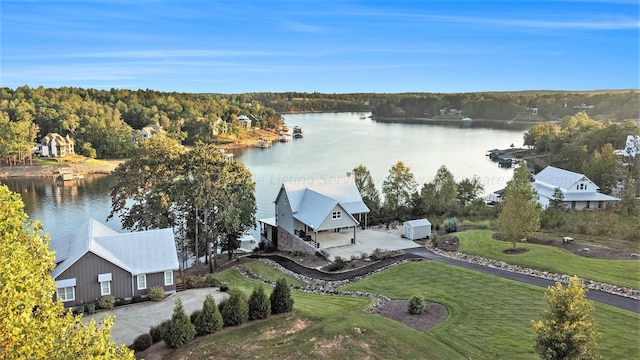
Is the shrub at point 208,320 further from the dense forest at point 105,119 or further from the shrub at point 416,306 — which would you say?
the dense forest at point 105,119

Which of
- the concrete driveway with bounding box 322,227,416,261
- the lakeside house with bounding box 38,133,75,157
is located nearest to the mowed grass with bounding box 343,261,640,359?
the concrete driveway with bounding box 322,227,416,261

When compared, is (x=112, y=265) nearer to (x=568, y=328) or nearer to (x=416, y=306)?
(x=416, y=306)

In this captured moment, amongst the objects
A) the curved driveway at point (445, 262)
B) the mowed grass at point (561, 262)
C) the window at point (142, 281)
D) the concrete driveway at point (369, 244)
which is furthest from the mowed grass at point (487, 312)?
the window at point (142, 281)

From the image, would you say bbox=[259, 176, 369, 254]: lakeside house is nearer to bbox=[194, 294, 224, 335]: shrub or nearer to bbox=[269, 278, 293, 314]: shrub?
bbox=[269, 278, 293, 314]: shrub

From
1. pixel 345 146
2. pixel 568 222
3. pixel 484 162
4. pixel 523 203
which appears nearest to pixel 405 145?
pixel 345 146

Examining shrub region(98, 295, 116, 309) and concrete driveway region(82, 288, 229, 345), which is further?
shrub region(98, 295, 116, 309)

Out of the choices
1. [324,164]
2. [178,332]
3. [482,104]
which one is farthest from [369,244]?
[482,104]

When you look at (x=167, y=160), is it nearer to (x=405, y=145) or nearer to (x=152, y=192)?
(x=152, y=192)
